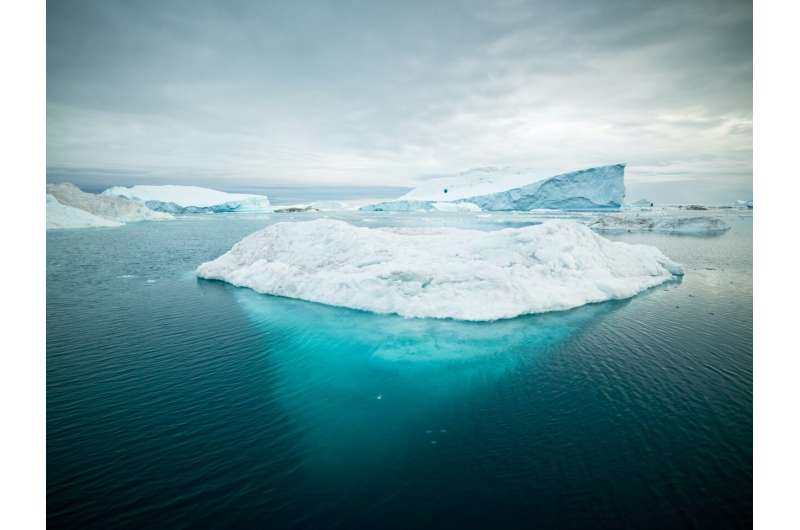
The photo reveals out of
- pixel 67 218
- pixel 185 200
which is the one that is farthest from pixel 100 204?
pixel 185 200

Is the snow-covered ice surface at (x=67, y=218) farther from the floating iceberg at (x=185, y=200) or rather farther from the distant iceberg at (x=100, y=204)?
the floating iceberg at (x=185, y=200)

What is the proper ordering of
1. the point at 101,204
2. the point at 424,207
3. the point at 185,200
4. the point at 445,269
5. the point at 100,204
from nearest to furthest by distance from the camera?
the point at 445,269, the point at 100,204, the point at 101,204, the point at 185,200, the point at 424,207

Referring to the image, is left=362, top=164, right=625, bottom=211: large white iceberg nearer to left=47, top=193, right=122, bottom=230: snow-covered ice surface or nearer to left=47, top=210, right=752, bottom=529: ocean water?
left=47, top=193, right=122, bottom=230: snow-covered ice surface

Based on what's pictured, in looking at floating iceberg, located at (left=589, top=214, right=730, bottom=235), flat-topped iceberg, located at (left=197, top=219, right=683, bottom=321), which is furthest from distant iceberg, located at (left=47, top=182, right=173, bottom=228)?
floating iceberg, located at (left=589, top=214, right=730, bottom=235)

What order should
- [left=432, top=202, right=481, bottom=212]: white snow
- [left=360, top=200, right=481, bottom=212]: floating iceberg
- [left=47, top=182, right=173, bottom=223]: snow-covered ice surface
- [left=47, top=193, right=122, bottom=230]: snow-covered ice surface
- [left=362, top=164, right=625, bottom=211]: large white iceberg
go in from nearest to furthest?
[left=47, top=193, right=122, bottom=230]: snow-covered ice surface < [left=47, top=182, right=173, bottom=223]: snow-covered ice surface < [left=362, top=164, right=625, bottom=211]: large white iceberg < [left=432, top=202, right=481, bottom=212]: white snow < [left=360, top=200, right=481, bottom=212]: floating iceberg

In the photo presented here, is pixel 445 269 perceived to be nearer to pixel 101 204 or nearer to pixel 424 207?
pixel 101 204

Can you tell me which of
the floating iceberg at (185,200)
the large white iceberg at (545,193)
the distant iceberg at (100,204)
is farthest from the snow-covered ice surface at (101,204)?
the large white iceberg at (545,193)
